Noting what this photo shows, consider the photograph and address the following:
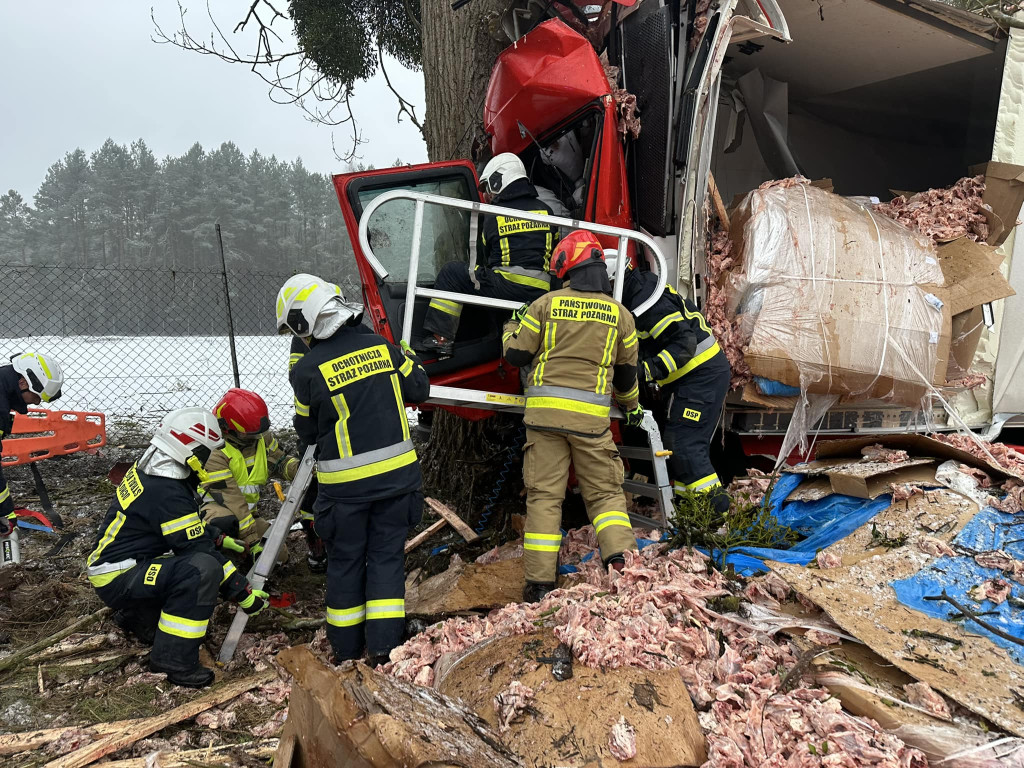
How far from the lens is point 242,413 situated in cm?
425

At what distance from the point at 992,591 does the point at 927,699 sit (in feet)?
2.41

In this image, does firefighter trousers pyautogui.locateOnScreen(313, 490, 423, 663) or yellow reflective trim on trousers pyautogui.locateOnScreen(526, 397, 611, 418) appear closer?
firefighter trousers pyautogui.locateOnScreen(313, 490, 423, 663)

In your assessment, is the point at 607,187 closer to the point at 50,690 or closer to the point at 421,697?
the point at 421,697

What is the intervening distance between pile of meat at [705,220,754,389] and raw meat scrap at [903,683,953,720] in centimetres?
229

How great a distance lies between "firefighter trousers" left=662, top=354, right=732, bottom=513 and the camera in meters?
3.96

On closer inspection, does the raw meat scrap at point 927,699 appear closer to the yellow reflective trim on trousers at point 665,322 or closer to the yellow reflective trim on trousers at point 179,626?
the yellow reflective trim on trousers at point 665,322

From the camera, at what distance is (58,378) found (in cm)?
510

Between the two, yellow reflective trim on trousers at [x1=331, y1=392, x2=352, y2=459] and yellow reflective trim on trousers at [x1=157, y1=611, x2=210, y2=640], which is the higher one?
yellow reflective trim on trousers at [x1=331, y1=392, x2=352, y2=459]

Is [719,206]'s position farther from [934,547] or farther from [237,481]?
[237,481]

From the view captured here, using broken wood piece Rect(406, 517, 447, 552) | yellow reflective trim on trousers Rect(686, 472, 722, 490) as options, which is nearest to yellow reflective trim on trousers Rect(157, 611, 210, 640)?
broken wood piece Rect(406, 517, 447, 552)

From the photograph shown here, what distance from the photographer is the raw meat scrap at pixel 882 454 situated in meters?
3.54

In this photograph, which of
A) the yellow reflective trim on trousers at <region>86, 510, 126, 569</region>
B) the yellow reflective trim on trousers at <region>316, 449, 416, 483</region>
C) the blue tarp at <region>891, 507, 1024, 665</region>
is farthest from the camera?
the yellow reflective trim on trousers at <region>86, 510, 126, 569</region>

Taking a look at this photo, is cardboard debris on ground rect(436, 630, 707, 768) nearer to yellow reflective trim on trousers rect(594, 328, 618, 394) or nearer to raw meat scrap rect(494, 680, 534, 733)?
raw meat scrap rect(494, 680, 534, 733)

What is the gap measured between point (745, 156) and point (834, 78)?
108 cm
